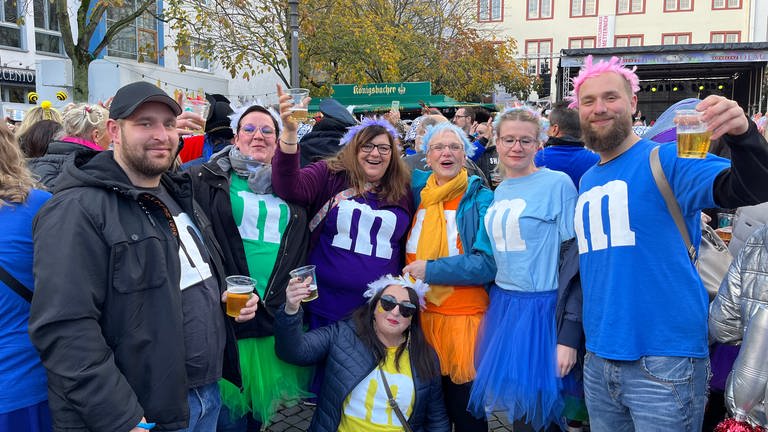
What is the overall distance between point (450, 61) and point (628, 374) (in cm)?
2216

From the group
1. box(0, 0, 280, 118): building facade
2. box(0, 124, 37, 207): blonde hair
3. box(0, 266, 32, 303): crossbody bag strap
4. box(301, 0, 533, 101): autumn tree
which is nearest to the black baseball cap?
box(0, 124, 37, 207): blonde hair

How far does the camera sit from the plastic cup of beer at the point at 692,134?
6.11 feet

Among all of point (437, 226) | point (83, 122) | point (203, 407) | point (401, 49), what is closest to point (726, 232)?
point (437, 226)

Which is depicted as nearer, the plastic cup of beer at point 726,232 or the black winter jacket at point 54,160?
the black winter jacket at point 54,160

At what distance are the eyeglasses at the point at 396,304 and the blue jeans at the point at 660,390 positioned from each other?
110 centimetres

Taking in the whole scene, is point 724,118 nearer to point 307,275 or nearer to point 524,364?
point 524,364

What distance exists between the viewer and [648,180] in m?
2.32

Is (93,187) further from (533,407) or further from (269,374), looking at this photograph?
(533,407)

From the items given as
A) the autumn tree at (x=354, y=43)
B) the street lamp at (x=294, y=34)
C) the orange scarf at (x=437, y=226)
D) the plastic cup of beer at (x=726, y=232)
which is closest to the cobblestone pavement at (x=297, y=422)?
the orange scarf at (x=437, y=226)

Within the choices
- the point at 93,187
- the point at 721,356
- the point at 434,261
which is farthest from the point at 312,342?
the point at 721,356

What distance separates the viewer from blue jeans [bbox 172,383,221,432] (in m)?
2.43

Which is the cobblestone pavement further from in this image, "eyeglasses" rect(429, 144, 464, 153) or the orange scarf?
"eyeglasses" rect(429, 144, 464, 153)

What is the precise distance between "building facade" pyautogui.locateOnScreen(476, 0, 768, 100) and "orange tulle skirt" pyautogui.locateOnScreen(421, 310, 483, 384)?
36476 mm

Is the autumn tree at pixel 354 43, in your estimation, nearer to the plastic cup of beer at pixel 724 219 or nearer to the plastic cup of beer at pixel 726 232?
the plastic cup of beer at pixel 724 219
